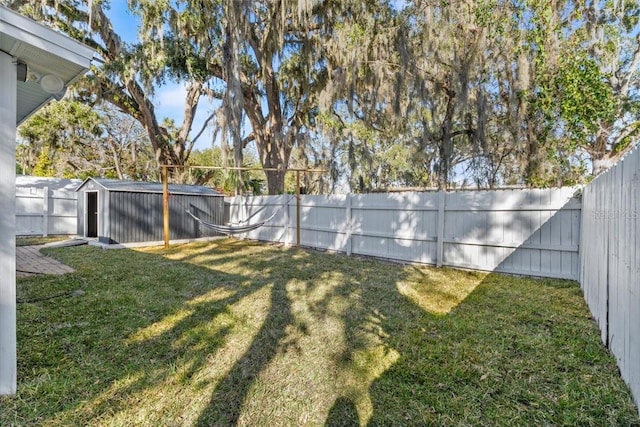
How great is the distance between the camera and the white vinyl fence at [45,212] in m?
8.55

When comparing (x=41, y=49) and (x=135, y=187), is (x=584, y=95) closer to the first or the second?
→ (x=41, y=49)

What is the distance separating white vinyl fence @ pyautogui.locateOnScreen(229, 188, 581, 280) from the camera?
4.17 meters

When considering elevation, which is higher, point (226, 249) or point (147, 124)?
point (147, 124)

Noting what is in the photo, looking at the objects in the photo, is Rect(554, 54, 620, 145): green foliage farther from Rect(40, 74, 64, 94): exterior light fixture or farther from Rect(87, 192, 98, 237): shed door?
Rect(87, 192, 98, 237): shed door

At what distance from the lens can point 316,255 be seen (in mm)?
6434

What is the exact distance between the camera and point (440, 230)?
5113mm

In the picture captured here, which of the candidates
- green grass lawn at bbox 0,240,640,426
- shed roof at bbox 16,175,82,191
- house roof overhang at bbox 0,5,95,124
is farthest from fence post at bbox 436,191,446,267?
shed roof at bbox 16,175,82,191

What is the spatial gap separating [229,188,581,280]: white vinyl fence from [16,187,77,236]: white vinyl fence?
723cm

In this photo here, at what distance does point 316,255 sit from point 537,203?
3.74 metres

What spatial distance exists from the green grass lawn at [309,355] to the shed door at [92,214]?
197 inches

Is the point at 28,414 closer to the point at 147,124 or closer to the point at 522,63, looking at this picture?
the point at 522,63

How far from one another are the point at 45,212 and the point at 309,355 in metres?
9.88

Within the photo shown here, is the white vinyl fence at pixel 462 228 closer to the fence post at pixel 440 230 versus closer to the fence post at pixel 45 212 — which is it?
the fence post at pixel 440 230

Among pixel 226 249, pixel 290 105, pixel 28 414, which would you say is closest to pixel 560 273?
pixel 28 414
